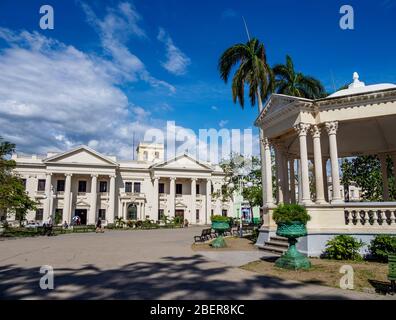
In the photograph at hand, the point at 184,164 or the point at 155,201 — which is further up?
the point at 184,164

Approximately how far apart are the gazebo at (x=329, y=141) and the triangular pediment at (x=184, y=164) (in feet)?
121

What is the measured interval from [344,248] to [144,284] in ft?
23.3

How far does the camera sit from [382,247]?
408 inches

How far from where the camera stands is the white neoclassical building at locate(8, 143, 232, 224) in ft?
156

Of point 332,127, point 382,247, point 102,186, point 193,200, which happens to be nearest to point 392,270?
point 382,247

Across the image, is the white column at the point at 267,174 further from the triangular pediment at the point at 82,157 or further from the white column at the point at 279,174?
the triangular pediment at the point at 82,157

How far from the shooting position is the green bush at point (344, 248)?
35.3 feet

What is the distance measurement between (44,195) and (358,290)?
157ft

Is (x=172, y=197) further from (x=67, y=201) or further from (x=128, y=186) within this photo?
(x=67, y=201)

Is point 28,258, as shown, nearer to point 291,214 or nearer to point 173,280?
point 173,280

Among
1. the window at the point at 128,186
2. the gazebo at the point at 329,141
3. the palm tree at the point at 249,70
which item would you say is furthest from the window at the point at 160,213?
the gazebo at the point at 329,141

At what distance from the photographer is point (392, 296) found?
6.27m

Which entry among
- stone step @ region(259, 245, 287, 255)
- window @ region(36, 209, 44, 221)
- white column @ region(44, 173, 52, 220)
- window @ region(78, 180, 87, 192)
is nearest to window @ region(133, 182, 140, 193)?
window @ region(78, 180, 87, 192)
